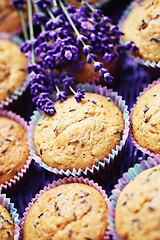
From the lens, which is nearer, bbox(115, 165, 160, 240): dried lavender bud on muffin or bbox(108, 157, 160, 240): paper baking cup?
bbox(115, 165, 160, 240): dried lavender bud on muffin

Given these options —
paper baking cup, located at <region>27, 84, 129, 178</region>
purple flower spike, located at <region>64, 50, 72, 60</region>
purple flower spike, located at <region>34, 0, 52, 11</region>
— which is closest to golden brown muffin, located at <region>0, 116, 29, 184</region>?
paper baking cup, located at <region>27, 84, 129, 178</region>

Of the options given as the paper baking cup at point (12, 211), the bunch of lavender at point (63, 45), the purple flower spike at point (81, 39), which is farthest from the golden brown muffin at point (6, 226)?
the purple flower spike at point (81, 39)

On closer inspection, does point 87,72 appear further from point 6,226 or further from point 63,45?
point 6,226

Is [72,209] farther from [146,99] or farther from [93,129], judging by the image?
[146,99]

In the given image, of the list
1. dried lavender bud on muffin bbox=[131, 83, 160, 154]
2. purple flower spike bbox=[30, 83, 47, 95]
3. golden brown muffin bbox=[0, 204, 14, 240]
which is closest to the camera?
golden brown muffin bbox=[0, 204, 14, 240]

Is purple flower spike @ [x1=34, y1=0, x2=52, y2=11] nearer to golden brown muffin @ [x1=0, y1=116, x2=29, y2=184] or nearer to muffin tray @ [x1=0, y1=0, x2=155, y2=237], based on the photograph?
muffin tray @ [x1=0, y1=0, x2=155, y2=237]
